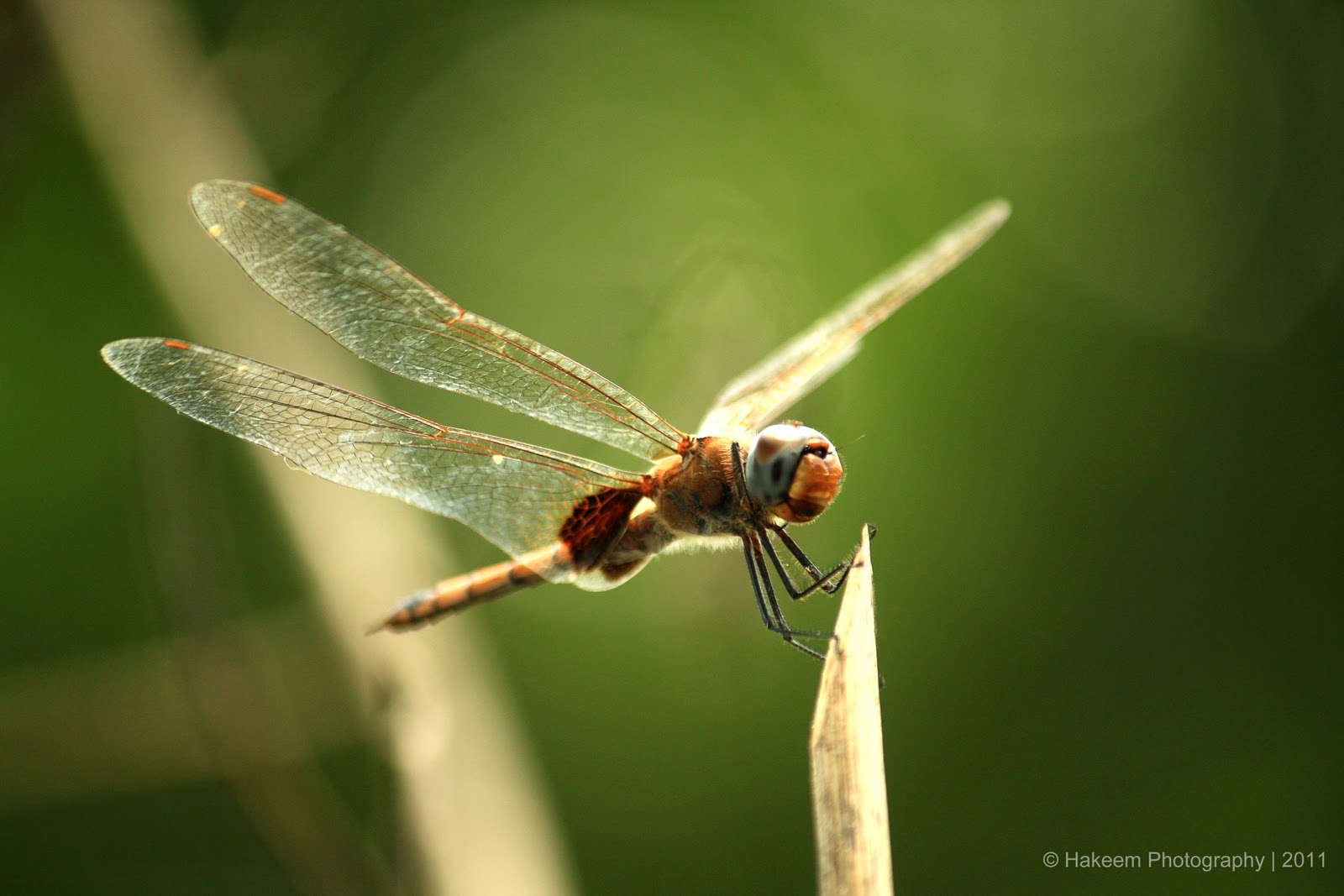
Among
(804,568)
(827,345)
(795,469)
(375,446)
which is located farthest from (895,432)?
Answer: (375,446)

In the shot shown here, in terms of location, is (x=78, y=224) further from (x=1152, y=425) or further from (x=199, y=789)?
(x=1152, y=425)

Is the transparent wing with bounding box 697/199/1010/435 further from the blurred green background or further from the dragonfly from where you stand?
the blurred green background

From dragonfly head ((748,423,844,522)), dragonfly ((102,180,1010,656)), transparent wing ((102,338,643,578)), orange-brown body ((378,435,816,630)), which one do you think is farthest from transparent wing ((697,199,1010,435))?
transparent wing ((102,338,643,578))

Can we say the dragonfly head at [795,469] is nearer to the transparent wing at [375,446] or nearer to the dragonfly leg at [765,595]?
the dragonfly leg at [765,595]

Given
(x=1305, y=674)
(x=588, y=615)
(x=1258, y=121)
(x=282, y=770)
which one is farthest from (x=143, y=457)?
(x=1258, y=121)

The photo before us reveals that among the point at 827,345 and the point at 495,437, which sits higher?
the point at 827,345

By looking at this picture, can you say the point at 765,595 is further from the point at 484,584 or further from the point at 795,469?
the point at 484,584

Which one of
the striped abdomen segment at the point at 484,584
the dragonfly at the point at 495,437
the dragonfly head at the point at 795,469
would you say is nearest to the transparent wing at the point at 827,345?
the dragonfly at the point at 495,437
